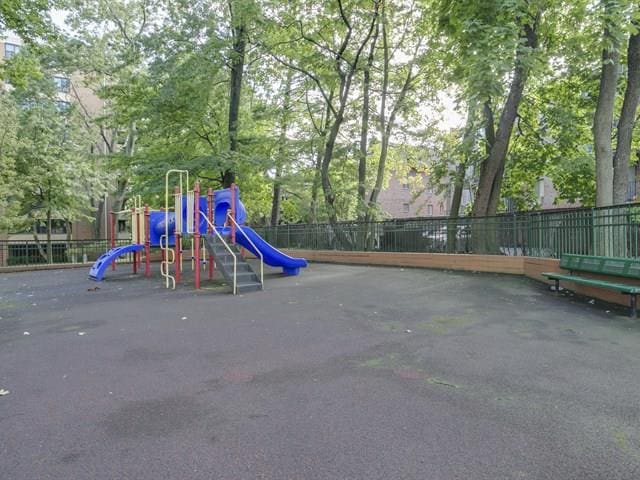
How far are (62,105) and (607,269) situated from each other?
32.7 metres

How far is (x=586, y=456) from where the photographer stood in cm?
258

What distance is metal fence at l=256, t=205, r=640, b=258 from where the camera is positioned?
27.8 ft

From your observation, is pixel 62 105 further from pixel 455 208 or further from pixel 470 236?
pixel 470 236

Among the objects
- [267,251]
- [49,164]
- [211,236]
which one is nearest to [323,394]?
[211,236]

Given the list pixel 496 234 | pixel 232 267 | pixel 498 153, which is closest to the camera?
pixel 232 267

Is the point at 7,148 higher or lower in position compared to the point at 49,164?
higher

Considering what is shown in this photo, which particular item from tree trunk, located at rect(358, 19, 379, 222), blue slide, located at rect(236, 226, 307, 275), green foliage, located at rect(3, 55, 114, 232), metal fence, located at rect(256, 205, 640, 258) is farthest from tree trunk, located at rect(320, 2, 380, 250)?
green foliage, located at rect(3, 55, 114, 232)

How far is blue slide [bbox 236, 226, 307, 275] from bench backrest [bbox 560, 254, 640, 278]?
7024mm

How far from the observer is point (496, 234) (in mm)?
12609

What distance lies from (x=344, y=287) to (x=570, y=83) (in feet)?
42.6

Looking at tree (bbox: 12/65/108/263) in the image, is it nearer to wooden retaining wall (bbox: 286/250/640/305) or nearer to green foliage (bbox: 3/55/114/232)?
green foliage (bbox: 3/55/114/232)

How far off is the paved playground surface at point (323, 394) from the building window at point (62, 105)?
25.2 meters

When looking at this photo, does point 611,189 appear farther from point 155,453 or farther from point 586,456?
point 155,453

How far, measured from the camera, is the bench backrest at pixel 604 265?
704 centimetres
